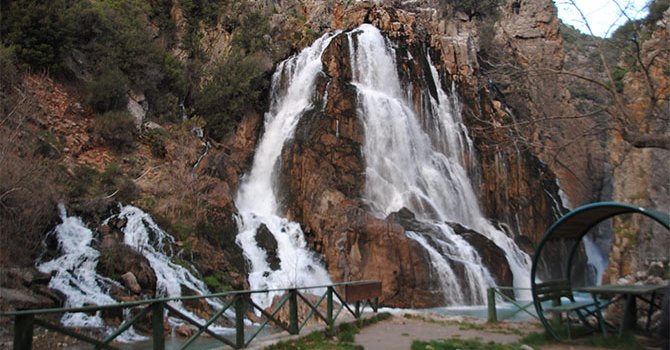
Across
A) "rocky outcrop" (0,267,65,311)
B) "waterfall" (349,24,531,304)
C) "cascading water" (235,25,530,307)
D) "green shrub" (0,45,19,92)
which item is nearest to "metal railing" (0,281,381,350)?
"rocky outcrop" (0,267,65,311)

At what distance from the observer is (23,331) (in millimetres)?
4191

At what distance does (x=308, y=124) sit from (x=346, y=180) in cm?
346

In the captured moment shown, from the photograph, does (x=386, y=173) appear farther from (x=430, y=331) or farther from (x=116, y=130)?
(x=430, y=331)

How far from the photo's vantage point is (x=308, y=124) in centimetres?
2297

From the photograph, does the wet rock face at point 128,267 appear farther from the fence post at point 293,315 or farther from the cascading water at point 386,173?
the fence post at point 293,315

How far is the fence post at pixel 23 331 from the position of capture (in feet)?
13.6

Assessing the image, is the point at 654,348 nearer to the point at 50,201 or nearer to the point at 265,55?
the point at 50,201

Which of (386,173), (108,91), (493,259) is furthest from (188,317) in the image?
(386,173)

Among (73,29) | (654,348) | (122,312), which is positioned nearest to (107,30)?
(73,29)

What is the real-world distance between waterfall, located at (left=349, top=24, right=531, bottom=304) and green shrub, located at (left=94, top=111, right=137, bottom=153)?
983 centimetres

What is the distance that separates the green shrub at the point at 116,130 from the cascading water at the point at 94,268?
17.3 feet

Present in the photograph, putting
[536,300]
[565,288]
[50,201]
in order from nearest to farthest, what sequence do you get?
[536,300]
[565,288]
[50,201]

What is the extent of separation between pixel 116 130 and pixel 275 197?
21.9ft

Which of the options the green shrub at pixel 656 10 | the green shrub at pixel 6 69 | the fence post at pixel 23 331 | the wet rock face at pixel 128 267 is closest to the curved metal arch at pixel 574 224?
the green shrub at pixel 656 10
